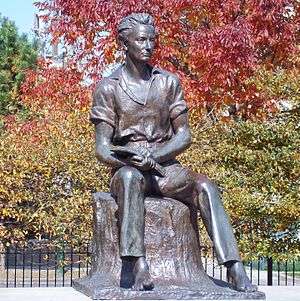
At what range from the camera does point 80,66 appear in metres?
16.7

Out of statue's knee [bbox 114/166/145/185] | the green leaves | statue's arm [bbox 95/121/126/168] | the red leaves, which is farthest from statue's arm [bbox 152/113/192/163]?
the green leaves

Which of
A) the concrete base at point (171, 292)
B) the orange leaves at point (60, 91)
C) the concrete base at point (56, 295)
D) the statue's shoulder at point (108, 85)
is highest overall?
the orange leaves at point (60, 91)

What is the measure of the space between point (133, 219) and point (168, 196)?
0.65 meters

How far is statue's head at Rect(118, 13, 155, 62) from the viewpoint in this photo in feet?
24.5

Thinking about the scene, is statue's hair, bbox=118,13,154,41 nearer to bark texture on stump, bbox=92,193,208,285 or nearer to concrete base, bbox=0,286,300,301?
bark texture on stump, bbox=92,193,208,285

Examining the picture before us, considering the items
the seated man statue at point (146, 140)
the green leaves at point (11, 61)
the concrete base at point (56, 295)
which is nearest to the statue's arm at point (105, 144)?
the seated man statue at point (146, 140)

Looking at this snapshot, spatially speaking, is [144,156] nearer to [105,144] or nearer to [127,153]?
[127,153]

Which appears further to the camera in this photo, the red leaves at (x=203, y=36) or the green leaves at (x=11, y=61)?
the green leaves at (x=11, y=61)

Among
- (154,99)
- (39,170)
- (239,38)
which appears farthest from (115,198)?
(239,38)

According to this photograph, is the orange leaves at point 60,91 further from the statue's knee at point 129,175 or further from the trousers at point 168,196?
the statue's knee at point 129,175

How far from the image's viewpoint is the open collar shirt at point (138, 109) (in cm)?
752

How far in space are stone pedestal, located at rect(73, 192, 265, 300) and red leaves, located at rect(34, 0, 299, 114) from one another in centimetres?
736

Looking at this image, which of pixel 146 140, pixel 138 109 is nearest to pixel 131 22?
pixel 138 109

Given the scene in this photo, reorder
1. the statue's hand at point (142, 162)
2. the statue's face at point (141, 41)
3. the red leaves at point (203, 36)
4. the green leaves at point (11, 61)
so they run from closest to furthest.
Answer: the statue's hand at point (142, 162)
the statue's face at point (141, 41)
the red leaves at point (203, 36)
the green leaves at point (11, 61)
